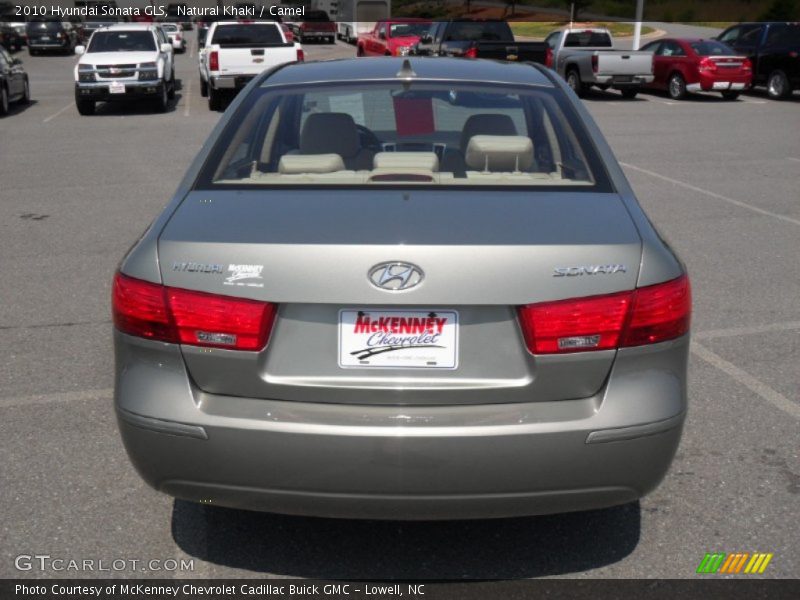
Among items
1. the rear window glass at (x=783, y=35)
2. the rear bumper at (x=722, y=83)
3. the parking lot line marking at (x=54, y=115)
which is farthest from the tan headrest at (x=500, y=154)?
the rear window glass at (x=783, y=35)

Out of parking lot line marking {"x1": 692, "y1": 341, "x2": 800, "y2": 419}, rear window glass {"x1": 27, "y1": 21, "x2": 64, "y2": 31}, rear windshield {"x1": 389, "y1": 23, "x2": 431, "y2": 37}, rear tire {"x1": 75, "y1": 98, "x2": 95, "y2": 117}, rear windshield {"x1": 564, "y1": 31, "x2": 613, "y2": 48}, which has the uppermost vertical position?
parking lot line marking {"x1": 692, "y1": 341, "x2": 800, "y2": 419}

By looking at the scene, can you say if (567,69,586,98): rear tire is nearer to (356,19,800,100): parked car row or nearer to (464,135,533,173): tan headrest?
(356,19,800,100): parked car row

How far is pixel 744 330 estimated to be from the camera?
6.42 meters

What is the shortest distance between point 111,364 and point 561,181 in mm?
3004

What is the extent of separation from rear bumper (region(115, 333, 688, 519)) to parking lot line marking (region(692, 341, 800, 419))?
7.19 ft

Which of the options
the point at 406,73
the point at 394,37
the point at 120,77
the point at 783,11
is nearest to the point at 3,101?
the point at 120,77

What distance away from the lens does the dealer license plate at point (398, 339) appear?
304 cm

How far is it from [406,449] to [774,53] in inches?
972

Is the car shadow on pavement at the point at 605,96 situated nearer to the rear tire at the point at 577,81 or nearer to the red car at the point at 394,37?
the rear tire at the point at 577,81

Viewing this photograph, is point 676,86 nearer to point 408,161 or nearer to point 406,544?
point 408,161

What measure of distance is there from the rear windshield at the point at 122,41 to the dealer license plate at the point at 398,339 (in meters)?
20.7

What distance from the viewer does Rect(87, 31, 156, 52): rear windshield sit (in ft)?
73.5

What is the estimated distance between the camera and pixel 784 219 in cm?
Answer: 1012

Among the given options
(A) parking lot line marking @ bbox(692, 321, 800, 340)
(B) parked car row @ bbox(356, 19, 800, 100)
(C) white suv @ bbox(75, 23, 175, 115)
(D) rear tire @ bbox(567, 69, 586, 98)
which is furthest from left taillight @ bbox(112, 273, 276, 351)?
(D) rear tire @ bbox(567, 69, 586, 98)
